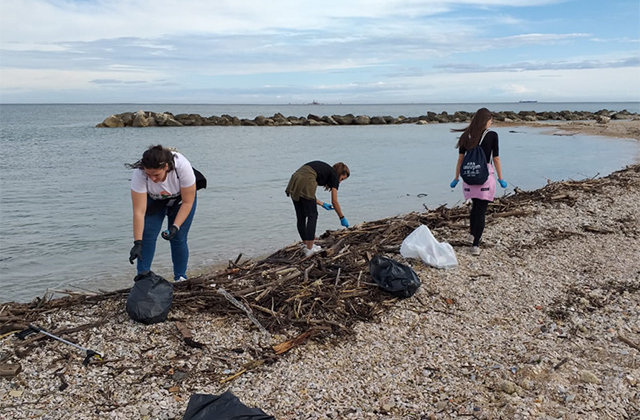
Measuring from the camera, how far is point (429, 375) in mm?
3760

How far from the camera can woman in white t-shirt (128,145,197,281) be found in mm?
4441

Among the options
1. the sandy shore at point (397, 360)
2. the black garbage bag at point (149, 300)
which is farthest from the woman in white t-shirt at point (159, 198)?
the sandy shore at point (397, 360)

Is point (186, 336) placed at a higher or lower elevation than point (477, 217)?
lower

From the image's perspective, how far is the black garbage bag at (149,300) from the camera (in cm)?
432

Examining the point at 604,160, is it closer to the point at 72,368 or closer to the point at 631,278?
A: the point at 631,278

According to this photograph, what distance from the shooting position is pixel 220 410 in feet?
9.71

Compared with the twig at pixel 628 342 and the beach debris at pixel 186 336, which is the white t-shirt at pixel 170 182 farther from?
the twig at pixel 628 342

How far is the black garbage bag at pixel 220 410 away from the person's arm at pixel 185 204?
2054mm

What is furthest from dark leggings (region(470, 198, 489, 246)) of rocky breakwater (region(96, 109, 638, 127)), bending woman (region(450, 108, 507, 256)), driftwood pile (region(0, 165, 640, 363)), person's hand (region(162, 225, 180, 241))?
rocky breakwater (region(96, 109, 638, 127))

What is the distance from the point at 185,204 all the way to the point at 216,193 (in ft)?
32.9

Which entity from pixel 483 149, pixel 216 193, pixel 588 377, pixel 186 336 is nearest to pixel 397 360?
pixel 588 377

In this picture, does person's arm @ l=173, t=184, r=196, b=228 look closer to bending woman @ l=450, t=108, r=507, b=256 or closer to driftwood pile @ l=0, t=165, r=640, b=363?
driftwood pile @ l=0, t=165, r=640, b=363

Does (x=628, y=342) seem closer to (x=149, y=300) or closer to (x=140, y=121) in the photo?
(x=149, y=300)

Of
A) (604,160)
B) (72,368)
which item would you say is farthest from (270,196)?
(604,160)
